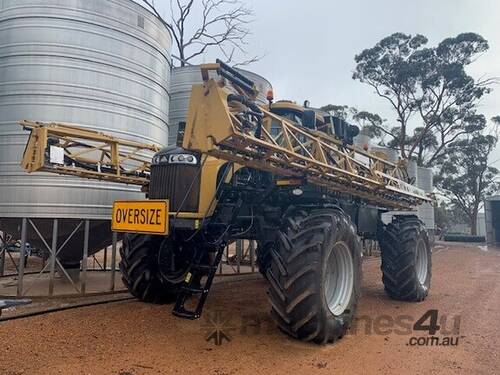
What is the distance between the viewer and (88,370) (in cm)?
354

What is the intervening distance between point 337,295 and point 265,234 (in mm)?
1157

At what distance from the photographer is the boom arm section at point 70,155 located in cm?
553

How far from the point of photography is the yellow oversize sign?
15.0ft

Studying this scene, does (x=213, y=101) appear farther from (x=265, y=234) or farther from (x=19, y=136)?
(x=19, y=136)

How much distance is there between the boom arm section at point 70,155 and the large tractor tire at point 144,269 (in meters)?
1.08

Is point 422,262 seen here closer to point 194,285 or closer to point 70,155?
point 194,285

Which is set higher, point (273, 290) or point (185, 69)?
point (185, 69)

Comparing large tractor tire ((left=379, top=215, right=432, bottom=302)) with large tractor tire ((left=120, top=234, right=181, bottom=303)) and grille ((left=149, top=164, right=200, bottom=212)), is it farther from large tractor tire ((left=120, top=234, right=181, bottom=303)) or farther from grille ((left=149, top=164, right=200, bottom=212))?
grille ((left=149, top=164, right=200, bottom=212))

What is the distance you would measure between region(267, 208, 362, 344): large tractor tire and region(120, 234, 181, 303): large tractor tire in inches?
78.7

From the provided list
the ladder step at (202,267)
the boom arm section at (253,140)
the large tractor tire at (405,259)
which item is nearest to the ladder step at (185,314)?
the ladder step at (202,267)

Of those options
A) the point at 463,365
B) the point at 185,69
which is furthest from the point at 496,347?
the point at 185,69

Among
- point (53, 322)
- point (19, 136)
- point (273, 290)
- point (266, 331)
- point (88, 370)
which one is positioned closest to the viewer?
point (88, 370)

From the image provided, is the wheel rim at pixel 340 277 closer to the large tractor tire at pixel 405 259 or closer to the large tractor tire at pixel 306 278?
the large tractor tire at pixel 306 278

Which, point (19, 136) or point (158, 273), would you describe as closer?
point (158, 273)
